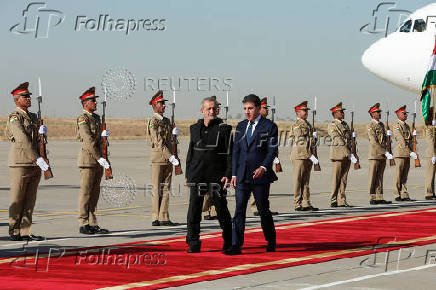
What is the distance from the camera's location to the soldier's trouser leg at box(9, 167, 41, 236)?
12.1 m

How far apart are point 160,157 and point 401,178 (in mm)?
7302

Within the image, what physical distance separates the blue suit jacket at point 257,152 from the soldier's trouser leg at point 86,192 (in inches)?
115

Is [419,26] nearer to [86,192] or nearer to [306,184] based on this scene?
[306,184]

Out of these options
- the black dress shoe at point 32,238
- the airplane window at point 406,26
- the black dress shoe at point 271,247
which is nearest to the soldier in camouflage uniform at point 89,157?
the black dress shoe at point 32,238

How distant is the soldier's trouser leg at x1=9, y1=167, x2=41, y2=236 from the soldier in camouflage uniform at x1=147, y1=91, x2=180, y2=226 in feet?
7.31

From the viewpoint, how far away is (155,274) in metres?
9.18

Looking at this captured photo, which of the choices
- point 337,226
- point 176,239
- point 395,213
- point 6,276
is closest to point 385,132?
point 395,213

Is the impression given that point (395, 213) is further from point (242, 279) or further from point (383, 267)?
point (242, 279)

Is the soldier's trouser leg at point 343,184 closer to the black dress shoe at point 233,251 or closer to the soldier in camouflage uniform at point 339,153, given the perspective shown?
the soldier in camouflage uniform at point 339,153

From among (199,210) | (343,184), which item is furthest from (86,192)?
(343,184)

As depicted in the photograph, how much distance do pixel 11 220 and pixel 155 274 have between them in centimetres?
369

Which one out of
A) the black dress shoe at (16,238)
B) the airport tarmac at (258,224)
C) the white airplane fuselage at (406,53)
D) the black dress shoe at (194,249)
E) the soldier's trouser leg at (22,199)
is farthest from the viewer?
the white airplane fuselage at (406,53)

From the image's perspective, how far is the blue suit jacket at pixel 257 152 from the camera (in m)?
10.7

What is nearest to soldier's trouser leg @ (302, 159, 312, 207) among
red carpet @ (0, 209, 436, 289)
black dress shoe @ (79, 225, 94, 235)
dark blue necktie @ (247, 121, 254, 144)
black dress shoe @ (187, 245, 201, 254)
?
red carpet @ (0, 209, 436, 289)
